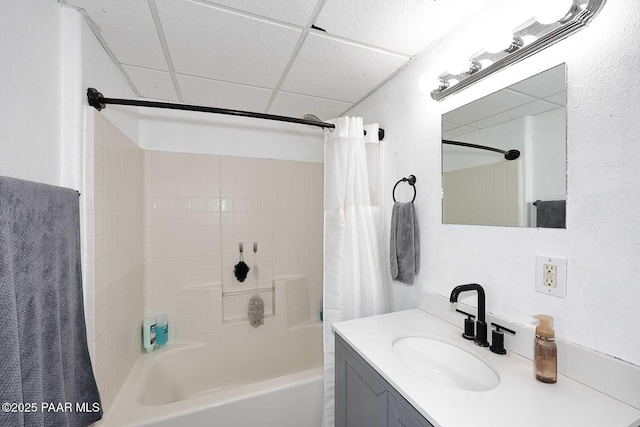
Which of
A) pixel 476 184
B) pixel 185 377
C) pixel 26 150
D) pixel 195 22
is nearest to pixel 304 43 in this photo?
pixel 195 22

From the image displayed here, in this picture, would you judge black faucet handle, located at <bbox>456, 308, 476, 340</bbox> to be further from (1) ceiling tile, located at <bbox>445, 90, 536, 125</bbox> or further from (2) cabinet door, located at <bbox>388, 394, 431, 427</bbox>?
(1) ceiling tile, located at <bbox>445, 90, 536, 125</bbox>

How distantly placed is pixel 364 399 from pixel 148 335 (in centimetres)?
161

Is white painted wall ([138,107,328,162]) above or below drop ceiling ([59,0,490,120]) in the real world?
below

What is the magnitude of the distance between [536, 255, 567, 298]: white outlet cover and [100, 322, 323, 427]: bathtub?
1.16 m

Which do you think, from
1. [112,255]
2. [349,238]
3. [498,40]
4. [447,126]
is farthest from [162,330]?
[498,40]

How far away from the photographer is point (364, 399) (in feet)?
3.08

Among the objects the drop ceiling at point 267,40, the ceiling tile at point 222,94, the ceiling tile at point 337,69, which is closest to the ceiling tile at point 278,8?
the drop ceiling at point 267,40

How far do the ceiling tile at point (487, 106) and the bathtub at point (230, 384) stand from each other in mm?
1502

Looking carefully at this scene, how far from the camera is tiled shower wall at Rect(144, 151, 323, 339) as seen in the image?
194 centimetres

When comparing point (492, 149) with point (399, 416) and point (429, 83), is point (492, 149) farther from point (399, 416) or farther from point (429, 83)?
point (399, 416)

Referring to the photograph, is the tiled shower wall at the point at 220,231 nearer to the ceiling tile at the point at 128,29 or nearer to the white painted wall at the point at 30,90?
the ceiling tile at the point at 128,29

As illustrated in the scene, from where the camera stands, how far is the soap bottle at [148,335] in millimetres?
1786

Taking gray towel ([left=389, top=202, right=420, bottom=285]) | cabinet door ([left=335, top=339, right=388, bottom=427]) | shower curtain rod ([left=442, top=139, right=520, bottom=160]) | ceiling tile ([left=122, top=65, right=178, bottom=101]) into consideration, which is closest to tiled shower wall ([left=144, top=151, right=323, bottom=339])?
ceiling tile ([left=122, top=65, right=178, bottom=101])

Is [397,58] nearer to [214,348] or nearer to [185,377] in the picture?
[214,348]
